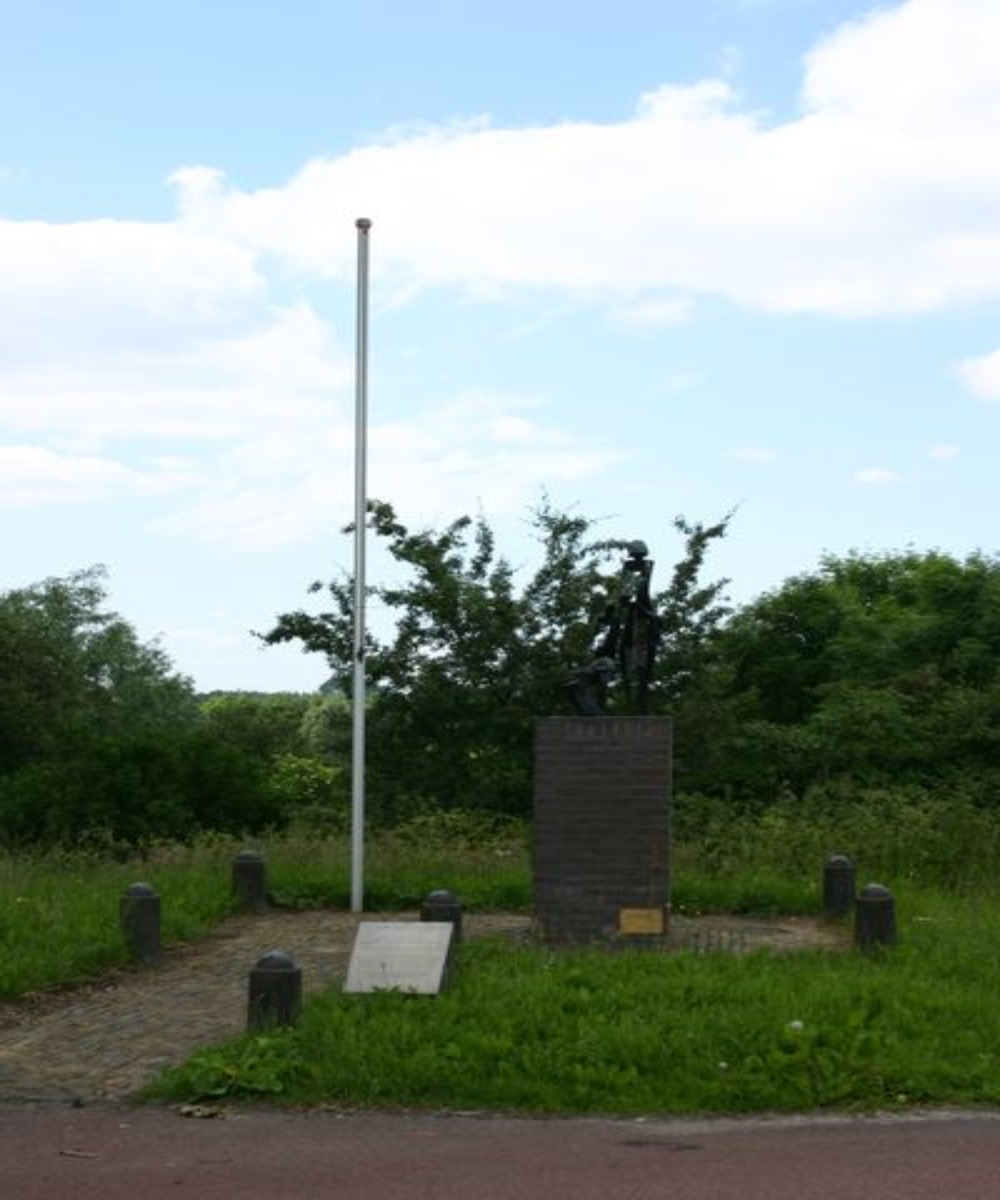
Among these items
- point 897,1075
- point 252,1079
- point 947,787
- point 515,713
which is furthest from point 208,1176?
point 947,787

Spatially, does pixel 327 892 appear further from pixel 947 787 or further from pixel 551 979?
pixel 947 787

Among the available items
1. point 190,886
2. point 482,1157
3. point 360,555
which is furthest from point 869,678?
point 482,1157

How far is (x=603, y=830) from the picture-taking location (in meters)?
11.3

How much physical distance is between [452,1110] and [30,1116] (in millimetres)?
1843

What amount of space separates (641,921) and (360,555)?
428cm

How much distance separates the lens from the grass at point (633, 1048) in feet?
22.4

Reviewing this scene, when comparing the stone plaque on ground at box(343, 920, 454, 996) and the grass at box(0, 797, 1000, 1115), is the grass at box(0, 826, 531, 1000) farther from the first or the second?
the stone plaque on ground at box(343, 920, 454, 996)

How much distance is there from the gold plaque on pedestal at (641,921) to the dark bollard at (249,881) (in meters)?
3.62

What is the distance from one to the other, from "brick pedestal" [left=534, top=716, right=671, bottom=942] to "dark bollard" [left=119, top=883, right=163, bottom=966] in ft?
8.96

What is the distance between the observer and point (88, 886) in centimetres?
1302

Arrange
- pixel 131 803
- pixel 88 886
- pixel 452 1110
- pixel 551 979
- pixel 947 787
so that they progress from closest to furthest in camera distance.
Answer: pixel 452 1110 < pixel 551 979 < pixel 88 886 < pixel 131 803 < pixel 947 787

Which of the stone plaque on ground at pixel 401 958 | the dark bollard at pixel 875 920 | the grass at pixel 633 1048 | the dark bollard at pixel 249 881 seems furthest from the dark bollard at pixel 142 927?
the dark bollard at pixel 875 920

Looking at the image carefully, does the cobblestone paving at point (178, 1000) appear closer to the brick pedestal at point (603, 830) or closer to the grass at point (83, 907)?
the grass at point (83, 907)

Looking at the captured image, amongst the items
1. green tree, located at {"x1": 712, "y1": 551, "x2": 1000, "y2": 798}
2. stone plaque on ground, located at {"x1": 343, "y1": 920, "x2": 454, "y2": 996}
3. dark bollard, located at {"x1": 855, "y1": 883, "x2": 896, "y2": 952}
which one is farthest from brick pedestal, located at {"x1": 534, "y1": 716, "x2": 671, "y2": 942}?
green tree, located at {"x1": 712, "y1": 551, "x2": 1000, "y2": 798}
